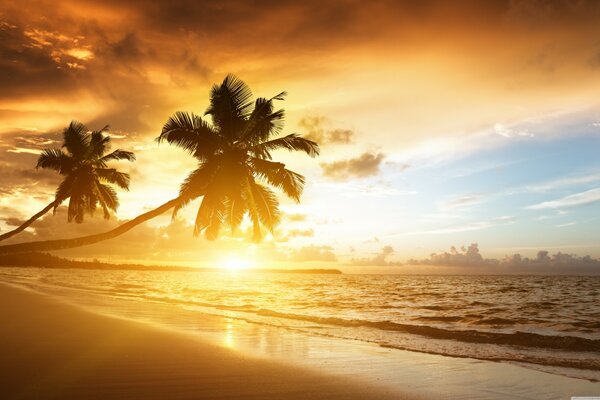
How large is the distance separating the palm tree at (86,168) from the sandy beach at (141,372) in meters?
24.6

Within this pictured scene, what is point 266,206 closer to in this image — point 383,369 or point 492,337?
point 492,337

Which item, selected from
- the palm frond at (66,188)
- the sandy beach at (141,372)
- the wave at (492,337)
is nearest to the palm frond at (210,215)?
the wave at (492,337)

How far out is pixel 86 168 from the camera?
31.7 meters

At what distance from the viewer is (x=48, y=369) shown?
5.91 m

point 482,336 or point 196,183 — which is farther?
point 196,183

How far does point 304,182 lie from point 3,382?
15190 mm

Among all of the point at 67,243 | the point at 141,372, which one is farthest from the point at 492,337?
the point at 67,243

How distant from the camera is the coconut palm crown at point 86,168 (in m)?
31.1

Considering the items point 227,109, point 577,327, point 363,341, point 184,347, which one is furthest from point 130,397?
point 577,327

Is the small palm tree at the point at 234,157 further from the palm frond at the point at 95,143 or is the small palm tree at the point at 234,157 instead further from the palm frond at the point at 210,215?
the palm frond at the point at 95,143

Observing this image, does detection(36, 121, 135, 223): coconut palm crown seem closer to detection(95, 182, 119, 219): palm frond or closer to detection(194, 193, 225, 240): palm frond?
detection(95, 182, 119, 219): palm frond

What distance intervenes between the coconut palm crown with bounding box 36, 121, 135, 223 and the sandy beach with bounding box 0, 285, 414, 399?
969 inches

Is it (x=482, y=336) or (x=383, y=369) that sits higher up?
(x=383, y=369)

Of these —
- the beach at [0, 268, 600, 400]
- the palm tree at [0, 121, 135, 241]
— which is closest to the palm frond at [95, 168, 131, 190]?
the palm tree at [0, 121, 135, 241]
